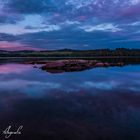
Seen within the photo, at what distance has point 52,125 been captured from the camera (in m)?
10.9

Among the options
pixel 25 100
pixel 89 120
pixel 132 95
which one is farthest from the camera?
pixel 132 95

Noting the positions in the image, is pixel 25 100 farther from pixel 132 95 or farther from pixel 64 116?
pixel 132 95

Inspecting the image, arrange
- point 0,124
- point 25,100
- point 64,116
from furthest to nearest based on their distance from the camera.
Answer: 1. point 25,100
2. point 64,116
3. point 0,124

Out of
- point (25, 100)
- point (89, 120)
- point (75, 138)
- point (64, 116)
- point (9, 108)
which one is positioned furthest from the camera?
point (25, 100)

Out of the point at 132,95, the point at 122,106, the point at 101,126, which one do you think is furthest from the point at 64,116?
the point at 132,95

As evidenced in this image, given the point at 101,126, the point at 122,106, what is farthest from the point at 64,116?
the point at 122,106

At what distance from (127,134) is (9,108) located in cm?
731

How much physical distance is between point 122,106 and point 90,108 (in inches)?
83.5

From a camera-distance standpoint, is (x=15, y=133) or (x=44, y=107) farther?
(x=44, y=107)

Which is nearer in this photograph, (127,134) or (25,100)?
(127,134)

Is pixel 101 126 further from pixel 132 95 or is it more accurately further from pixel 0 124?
pixel 132 95

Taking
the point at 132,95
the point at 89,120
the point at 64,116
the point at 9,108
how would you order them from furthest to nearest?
the point at 132,95
the point at 9,108
the point at 64,116
the point at 89,120

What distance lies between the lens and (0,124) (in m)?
10.7

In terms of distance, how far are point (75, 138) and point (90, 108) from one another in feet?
16.2
